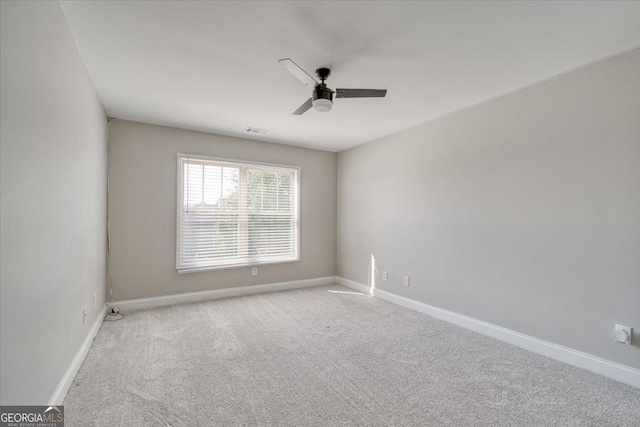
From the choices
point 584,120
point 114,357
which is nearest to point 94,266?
point 114,357

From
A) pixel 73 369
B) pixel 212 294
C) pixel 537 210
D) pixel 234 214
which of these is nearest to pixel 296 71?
pixel 537 210

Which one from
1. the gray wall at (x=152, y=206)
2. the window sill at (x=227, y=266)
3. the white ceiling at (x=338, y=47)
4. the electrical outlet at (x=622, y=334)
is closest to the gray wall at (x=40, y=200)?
the white ceiling at (x=338, y=47)

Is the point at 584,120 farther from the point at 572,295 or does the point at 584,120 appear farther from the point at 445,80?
the point at 572,295

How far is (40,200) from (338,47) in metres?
2.12

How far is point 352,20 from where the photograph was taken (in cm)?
188

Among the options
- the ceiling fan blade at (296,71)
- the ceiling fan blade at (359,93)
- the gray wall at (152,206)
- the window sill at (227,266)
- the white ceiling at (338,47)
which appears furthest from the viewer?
the window sill at (227,266)

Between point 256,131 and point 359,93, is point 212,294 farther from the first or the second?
point 359,93

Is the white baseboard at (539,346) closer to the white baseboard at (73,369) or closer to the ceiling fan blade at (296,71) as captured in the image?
the ceiling fan blade at (296,71)

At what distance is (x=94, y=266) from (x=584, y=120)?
4728mm

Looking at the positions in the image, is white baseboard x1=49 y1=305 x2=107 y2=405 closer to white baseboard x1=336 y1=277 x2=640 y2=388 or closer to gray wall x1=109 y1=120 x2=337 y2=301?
gray wall x1=109 y1=120 x2=337 y2=301

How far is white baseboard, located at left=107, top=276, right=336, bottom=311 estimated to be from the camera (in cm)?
378

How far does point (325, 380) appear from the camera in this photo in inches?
86.4

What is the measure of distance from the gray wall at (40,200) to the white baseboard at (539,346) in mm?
3608

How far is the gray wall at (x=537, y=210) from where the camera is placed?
224 centimetres
